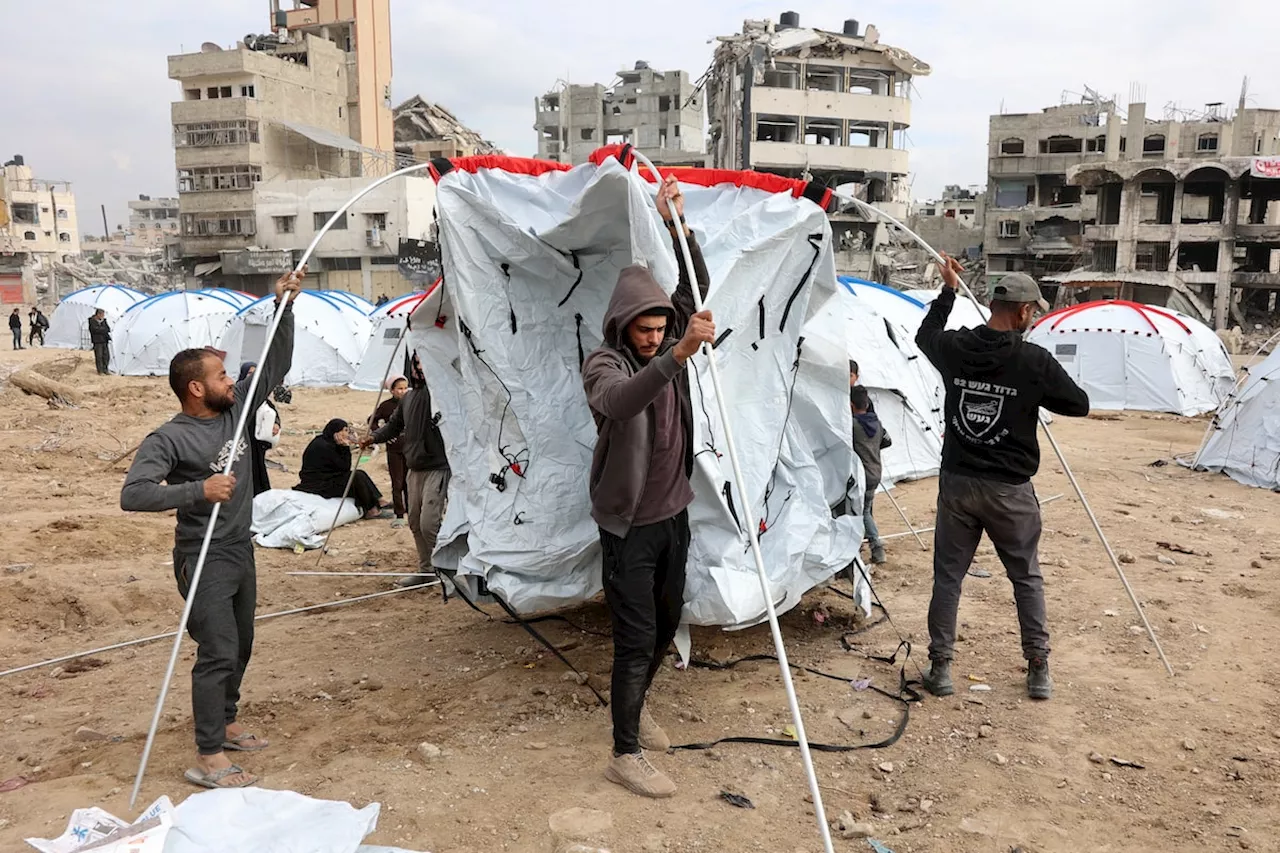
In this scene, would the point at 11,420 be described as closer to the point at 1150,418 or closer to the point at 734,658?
the point at 734,658

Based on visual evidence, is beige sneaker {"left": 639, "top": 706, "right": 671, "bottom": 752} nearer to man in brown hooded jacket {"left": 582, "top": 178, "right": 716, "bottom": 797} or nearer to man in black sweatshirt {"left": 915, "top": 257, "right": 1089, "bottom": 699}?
man in brown hooded jacket {"left": 582, "top": 178, "right": 716, "bottom": 797}

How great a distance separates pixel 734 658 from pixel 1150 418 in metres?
14.1

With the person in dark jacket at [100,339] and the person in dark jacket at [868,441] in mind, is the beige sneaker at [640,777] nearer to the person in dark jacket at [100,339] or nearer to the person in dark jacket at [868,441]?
the person in dark jacket at [868,441]

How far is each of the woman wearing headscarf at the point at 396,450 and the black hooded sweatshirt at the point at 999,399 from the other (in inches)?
187

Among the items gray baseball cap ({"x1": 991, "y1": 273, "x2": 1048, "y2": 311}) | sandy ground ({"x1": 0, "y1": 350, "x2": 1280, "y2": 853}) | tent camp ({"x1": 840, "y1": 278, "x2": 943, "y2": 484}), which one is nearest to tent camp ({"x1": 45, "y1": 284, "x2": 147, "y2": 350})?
sandy ground ({"x1": 0, "y1": 350, "x2": 1280, "y2": 853})

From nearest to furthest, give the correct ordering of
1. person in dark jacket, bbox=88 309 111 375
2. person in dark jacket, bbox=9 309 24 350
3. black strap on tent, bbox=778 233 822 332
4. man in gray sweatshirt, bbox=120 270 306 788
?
man in gray sweatshirt, bbox=120 270 306 788 < black strap on tent, bbox=778 233 822 332 < person in dark jacket, bbox=88 309 111 375 < person in dark jacket, bbox=9 309 24 350

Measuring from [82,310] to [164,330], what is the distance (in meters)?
9.98

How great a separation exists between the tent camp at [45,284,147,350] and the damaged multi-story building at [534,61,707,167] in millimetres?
40822

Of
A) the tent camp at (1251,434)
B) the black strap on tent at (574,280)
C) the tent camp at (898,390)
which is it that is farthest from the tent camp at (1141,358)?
the black strap on tent at (574,280)

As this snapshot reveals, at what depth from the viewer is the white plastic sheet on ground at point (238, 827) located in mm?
2883

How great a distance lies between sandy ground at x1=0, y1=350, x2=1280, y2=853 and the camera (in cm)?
354

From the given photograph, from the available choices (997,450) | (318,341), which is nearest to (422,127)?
(318,341)

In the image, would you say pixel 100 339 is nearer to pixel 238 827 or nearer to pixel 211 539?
pixel 211 539

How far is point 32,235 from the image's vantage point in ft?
215
